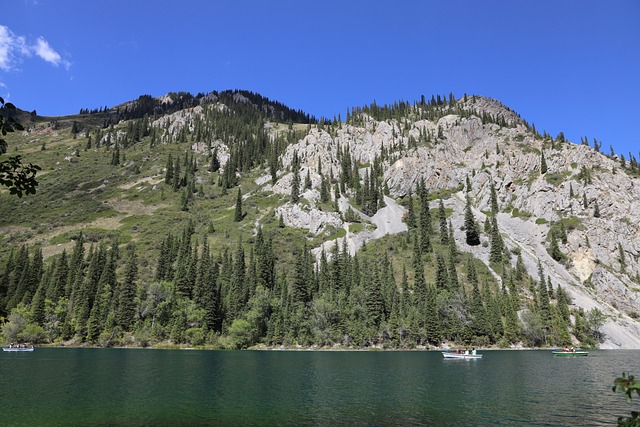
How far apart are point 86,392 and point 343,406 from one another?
30800 mm

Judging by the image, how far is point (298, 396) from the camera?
4747 centimetres

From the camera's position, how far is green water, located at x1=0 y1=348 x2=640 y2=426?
36.2 meters

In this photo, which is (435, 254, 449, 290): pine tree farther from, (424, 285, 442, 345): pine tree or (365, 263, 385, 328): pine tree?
(365, 263, 385, 328): pine tree

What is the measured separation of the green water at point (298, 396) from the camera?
36188mm

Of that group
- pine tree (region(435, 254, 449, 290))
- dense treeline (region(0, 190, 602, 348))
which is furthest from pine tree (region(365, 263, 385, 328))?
pine tree (region(435, 254, 449, 290))

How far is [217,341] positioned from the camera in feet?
443

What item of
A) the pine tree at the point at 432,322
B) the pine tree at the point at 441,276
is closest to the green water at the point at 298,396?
the pine tree at the point at 432,322

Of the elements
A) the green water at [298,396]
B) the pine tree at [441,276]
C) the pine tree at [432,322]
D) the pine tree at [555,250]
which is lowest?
the green water at [298,396]

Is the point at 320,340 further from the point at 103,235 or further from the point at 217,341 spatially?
the point at 103,235

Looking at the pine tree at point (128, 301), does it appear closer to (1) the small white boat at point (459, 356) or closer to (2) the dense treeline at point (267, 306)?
(2) the dense treeline at point (267, 306)

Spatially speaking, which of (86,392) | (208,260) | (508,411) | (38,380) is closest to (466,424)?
(508,411)

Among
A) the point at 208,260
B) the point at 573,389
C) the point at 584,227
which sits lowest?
the point at 573,389

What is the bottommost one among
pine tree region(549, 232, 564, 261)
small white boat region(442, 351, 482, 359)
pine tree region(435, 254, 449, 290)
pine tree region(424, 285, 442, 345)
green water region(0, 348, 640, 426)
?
small white boat region(442, 351, 482, 359)

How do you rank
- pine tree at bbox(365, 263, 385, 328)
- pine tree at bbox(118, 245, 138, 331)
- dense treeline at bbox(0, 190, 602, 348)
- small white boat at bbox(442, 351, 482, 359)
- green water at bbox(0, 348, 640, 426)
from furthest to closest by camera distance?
pine tree at bbox(365, 263, 385, 328)
pine tree at bbox(118, 245, 138, 331)
dense treeline at bbox(0, 190, 602, 348)
small white boat at bbox(442, 351, 482, 359)
green water at bbox(0, 348, 640, 426)
